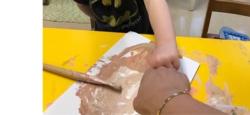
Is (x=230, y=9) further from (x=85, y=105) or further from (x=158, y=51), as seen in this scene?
(x=85, y=105)

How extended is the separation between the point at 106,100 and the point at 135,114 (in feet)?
0.24

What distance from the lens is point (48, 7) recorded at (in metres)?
2.14

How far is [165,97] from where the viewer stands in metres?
0.59

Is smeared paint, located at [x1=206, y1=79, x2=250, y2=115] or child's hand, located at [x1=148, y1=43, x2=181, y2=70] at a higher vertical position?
child's hand, located at [x1=148, y1=43, x2=181, y2=70]

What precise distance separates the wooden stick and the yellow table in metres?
0.01

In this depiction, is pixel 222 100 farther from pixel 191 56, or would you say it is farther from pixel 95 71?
pixel 95 71

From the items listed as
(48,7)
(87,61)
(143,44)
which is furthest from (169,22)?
(48,7)

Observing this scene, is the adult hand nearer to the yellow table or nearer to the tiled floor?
the yellow table

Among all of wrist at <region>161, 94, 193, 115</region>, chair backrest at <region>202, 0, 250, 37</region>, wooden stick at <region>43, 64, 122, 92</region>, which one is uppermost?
chair backrest at <region>202, 0, 250, 37</region>

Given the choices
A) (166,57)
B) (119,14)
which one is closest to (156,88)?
(166,57)

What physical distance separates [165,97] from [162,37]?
0.92 feet

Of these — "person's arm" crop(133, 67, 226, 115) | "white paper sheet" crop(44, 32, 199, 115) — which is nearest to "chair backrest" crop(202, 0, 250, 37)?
"white paper sheet" crop(44, 32, 199, 115)

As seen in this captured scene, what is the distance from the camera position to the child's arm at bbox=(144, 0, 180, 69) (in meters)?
0.79
